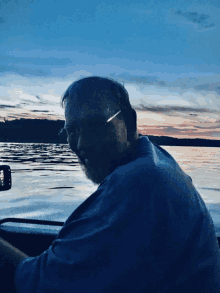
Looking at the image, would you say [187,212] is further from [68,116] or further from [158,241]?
[68,116]

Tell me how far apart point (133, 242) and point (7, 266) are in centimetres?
80

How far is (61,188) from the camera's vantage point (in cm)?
1124

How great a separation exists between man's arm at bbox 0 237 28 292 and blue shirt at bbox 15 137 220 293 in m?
0.35

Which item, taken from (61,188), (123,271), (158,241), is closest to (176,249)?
(158,241)

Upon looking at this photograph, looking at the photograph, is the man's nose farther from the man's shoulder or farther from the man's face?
the man's shoulder

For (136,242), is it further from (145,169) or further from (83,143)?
(83,143)

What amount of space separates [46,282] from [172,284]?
436 mm

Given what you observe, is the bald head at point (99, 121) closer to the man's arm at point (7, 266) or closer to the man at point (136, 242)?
the man at point (136, 242)

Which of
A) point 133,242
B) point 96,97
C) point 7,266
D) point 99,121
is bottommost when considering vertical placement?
point 7,266

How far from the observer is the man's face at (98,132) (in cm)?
109

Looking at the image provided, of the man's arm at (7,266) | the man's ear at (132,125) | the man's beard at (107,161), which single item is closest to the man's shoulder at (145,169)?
the man's beard at (107,161)

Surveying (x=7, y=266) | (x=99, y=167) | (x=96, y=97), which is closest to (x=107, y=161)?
(x=99, y=167)

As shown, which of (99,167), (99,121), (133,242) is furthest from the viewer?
(99,167)

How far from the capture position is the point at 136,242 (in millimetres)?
792
